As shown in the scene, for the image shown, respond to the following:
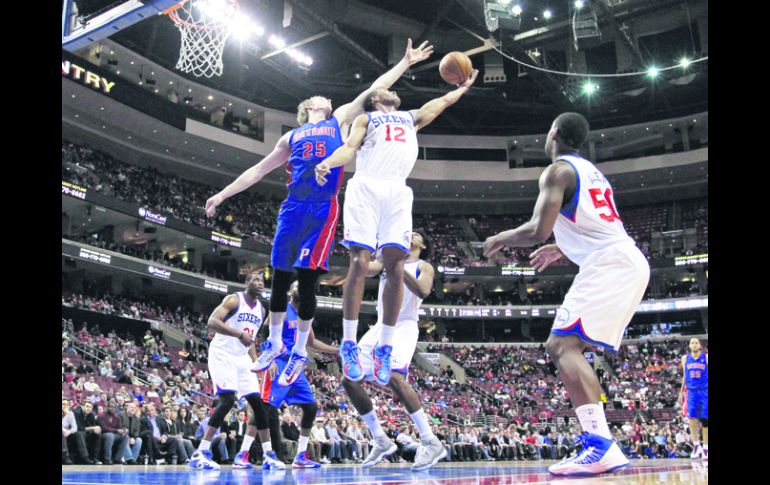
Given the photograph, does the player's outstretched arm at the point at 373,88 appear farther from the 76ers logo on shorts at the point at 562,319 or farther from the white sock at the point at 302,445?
the white sock at the point at 302,445

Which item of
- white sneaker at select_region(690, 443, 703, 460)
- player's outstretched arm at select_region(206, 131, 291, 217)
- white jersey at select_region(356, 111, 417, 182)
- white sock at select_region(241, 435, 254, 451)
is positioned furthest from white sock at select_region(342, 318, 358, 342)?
white sneaker at select_region(690, 443, 703, 460)

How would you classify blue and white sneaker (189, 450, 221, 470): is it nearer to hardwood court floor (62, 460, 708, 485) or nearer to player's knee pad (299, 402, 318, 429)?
player's knee pad (299, 402, 318, 429)

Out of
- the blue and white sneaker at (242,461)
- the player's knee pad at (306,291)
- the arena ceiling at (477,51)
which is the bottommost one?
the blue and white sneaker at (242,461)

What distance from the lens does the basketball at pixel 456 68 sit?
6.21 m

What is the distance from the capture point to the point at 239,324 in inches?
325

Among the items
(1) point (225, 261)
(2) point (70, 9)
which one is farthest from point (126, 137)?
(2) point (70, 9)

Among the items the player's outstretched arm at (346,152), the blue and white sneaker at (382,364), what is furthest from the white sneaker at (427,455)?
the player's outstretched arm at (346,152)

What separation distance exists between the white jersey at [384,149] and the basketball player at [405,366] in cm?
86

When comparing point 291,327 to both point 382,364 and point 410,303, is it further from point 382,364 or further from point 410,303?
point 382,364
